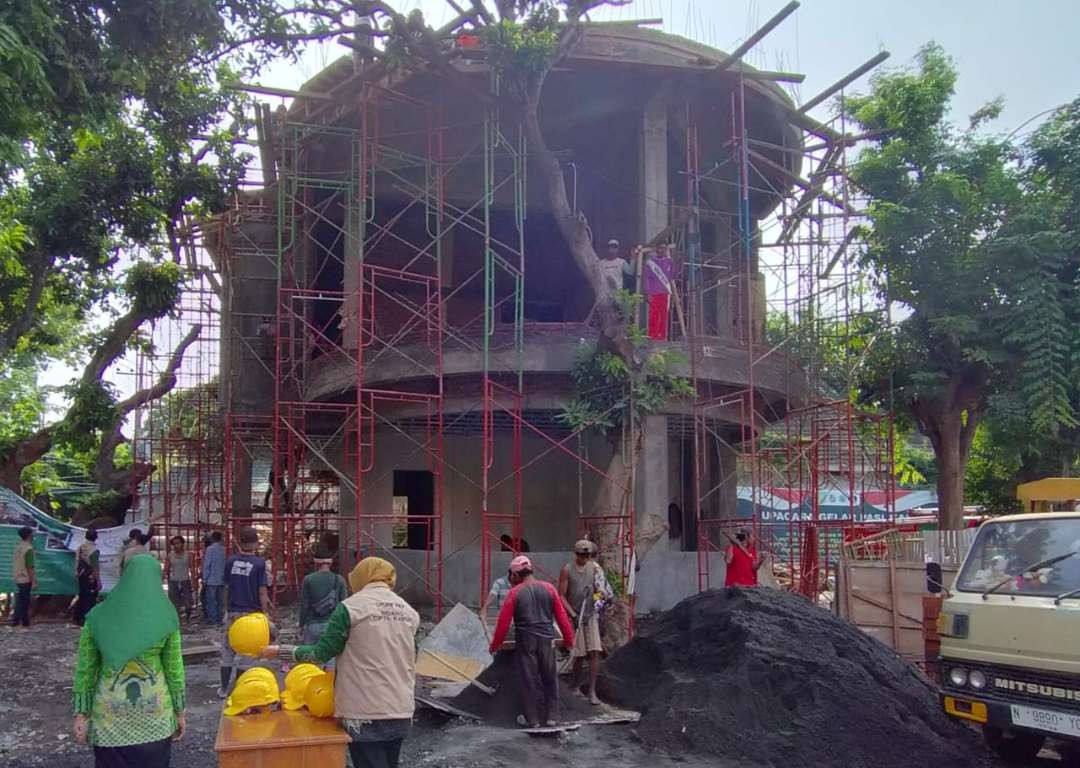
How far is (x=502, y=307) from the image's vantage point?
1897 centimetres

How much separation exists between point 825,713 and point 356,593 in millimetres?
4350

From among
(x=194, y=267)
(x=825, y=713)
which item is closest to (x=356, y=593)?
(x=825, y=713)

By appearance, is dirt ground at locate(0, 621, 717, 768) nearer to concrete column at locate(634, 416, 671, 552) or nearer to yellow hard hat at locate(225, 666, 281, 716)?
yellow hard hat at locate(225, 666, 281, 716)

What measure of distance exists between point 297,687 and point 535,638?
333cm

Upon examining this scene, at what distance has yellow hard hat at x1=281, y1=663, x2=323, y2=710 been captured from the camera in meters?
4.92

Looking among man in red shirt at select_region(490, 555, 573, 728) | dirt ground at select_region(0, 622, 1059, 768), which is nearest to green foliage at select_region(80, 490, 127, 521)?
dirt ground at select_region(0, 622, 1059, 768)

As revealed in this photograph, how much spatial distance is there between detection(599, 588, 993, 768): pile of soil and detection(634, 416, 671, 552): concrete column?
500 centimetres

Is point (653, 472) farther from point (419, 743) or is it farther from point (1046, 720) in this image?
point (1046, 720)

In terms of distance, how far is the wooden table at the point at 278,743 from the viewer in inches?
166

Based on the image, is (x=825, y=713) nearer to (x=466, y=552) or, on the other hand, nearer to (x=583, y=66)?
(x=466, y=552)

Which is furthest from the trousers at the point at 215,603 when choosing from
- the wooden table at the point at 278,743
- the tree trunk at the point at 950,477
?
the tree trunk at the point at 950,477

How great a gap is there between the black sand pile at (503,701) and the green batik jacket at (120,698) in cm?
406

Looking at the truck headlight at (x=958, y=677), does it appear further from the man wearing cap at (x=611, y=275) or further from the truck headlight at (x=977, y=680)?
the man wearing cap at (x=611, y=275)

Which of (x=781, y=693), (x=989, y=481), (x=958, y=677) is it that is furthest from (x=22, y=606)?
(x=989, y=481)
